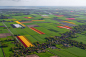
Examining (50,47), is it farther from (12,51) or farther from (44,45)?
(12,51)

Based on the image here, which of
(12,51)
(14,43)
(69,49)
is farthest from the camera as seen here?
(14,43)

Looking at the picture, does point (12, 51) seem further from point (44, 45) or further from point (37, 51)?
point (44, 45)

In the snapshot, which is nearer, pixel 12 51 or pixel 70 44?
pixel 12 51

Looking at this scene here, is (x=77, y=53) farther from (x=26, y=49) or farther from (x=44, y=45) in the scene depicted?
(x=26, y=49)

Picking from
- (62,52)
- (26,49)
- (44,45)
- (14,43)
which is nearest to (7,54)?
(26,49)

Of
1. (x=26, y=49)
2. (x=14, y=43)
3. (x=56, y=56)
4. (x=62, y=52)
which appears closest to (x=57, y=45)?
(x=62, y=52)

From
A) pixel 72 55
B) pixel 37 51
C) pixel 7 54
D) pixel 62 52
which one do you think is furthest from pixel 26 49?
pixel 72 55

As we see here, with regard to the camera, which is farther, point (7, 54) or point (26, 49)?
point (26, 49)

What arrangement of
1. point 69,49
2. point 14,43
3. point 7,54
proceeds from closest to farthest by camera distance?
point 7,54
point 69,49
point 14,43

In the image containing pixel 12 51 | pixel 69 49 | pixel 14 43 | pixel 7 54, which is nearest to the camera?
pixel 7 54
